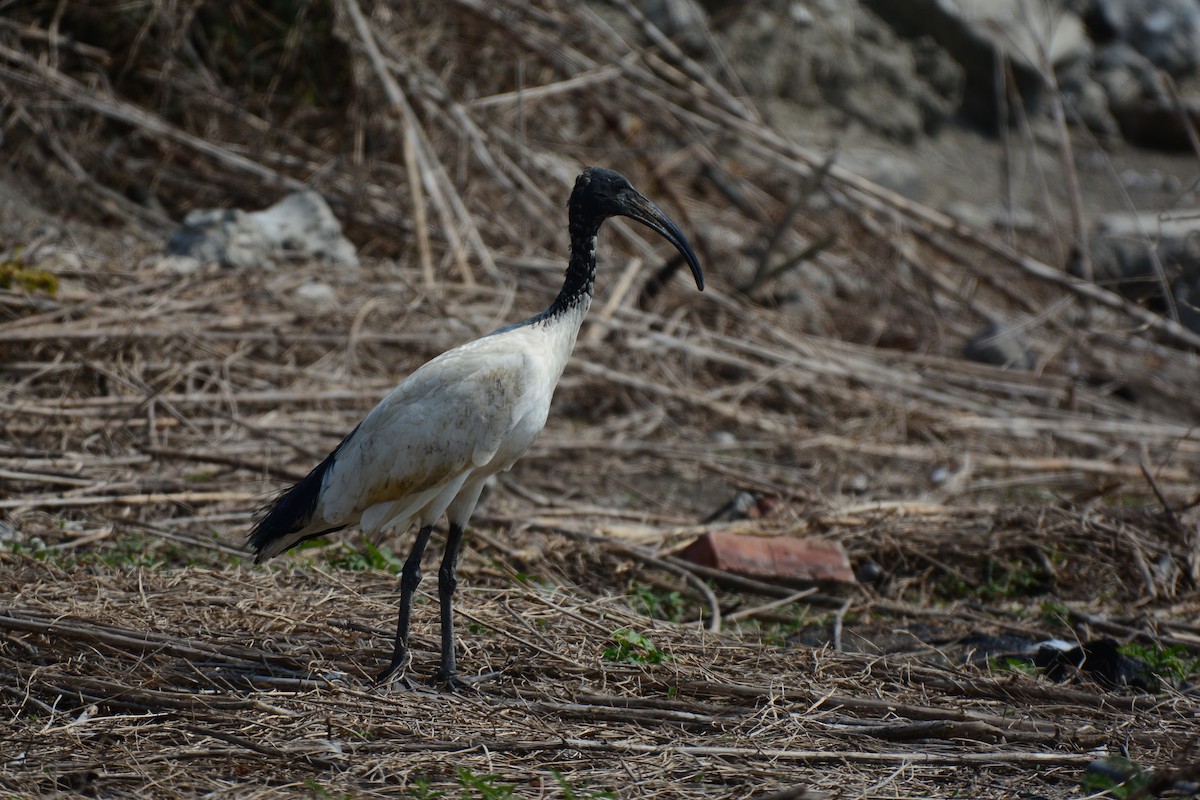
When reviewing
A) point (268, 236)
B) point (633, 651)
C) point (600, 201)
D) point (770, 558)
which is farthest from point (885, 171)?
point (633, 651)

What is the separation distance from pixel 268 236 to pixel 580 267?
4.45 metres

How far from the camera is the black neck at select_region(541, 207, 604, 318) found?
4324mm

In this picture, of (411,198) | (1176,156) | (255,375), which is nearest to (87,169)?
(411,198)

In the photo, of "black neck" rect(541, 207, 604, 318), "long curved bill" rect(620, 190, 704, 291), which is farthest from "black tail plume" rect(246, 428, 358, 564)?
"long curved bill" rect(620, 190, 704, 291)

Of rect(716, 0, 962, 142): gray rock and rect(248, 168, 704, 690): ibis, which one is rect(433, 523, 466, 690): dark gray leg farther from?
rect(716, 0, 962, 142): gray rock

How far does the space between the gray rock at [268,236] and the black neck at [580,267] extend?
162 inches

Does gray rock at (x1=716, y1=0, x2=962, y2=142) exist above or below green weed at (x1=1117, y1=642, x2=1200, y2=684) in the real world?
above

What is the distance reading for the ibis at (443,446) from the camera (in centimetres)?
399

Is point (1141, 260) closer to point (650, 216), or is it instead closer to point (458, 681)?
point (650, 216)

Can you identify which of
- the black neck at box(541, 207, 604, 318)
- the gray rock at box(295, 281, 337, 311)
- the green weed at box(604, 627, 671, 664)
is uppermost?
the black neck at box(541, 207, 604, 318)

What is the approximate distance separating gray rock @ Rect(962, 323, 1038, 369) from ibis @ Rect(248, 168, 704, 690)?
5.90m

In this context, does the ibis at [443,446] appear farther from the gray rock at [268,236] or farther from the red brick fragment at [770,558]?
the gray rock at [268,236]

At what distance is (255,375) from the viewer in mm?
6891

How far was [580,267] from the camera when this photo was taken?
4344 millimetres
